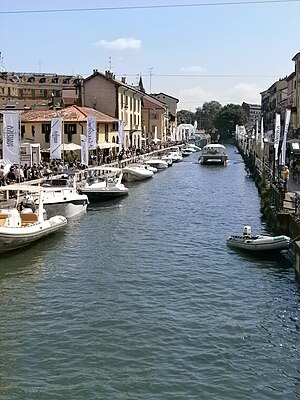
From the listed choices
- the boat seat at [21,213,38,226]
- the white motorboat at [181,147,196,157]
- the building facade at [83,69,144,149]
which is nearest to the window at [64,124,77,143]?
the building facade at [83,69,144,149]

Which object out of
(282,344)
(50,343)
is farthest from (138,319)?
(282,344)

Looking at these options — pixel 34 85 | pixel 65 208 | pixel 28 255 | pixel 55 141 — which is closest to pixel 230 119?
pixel 34 85

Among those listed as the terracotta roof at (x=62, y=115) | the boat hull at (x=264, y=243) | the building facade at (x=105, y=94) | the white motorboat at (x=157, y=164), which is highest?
the building facade at (x=105, y=94)

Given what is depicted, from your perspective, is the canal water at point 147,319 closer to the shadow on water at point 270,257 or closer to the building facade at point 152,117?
the shadow on water at point 270,257

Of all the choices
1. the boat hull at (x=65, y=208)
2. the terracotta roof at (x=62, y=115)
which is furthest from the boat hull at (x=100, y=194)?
the terracotta roof at (x=62, y=115)

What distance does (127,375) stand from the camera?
513 inches

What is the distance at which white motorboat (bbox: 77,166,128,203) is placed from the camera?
132ft

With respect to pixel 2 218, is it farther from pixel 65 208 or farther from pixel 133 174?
pixel 133 174

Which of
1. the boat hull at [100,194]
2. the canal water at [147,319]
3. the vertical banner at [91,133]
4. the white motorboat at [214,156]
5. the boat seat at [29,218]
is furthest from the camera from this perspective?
the white motorboat at [214,156]

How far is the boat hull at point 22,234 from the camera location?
2342 cm

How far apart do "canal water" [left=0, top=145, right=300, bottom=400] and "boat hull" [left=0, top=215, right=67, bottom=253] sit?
41cm

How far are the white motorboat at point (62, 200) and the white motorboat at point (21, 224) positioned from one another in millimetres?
2325

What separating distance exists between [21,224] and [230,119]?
156140 millimetres

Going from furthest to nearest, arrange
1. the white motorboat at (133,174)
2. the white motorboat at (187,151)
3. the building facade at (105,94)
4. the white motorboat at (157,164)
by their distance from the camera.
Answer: the white motorboat at (187,151) → the building facade at (105,94) → the white motorboat at (157,164) → the white motorboat at (133,174)
